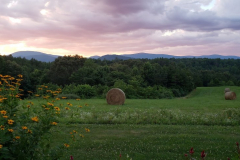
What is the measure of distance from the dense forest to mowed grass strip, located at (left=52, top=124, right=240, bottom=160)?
72.5 ft

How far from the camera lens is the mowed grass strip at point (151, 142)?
7.09 m

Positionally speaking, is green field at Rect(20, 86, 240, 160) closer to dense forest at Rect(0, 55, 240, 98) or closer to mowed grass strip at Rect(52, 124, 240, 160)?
mowed grass strip at Rect(52, 124, 240, 160)

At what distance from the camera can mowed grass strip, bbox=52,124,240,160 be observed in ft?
23.3

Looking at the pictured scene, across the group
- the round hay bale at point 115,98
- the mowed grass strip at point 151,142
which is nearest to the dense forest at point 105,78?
the round hay bale at point 115,98

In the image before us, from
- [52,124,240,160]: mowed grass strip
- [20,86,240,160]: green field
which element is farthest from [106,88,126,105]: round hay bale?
[52,124,240,160]: mowed grass strip

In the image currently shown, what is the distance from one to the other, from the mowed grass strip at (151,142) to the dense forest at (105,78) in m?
22.1

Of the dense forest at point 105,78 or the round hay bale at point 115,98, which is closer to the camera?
the round hay bale at point 115,98

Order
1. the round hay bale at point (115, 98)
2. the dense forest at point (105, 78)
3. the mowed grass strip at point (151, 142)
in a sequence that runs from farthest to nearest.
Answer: the dense forest at point (105, 78) < the round hay bale at point (115, 98) < the mowed grass strip at point (151, 142)

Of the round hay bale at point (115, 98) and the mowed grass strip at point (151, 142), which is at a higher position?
the mowed grass strip at point (151, 142)

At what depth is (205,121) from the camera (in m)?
12.2

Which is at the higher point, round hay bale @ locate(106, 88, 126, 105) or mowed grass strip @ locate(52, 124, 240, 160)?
mowed grass strip @ locate(52, 124, 240, 160)

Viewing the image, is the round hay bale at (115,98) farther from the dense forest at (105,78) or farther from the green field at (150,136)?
the dense forest at (105,78)

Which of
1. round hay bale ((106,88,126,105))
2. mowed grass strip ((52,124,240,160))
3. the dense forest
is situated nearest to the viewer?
mowed grass strip ((52,124,240,160))

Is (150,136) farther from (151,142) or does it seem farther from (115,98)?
(115,98)
